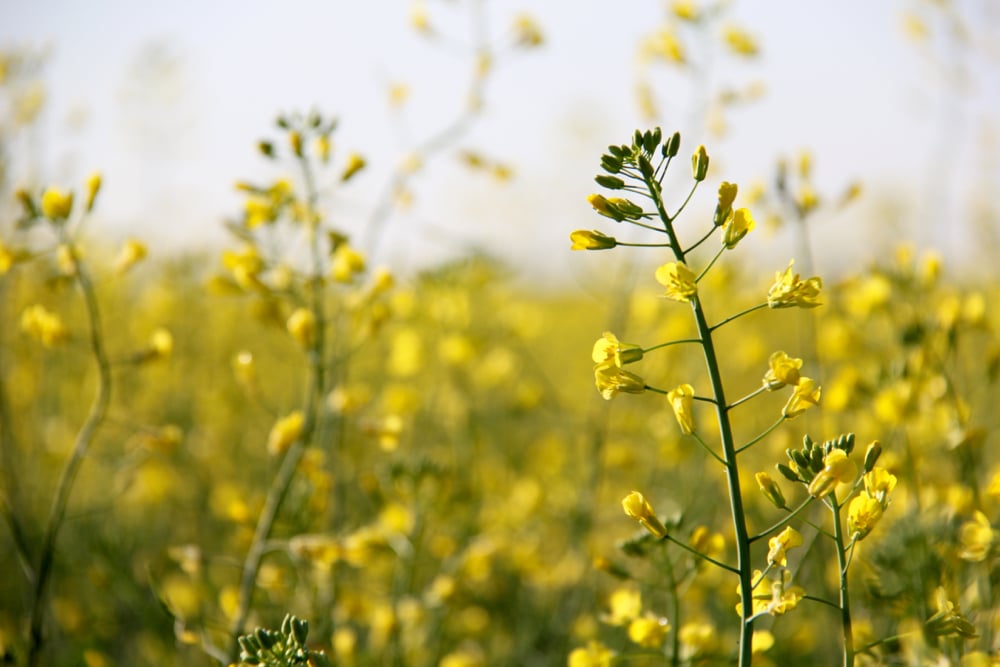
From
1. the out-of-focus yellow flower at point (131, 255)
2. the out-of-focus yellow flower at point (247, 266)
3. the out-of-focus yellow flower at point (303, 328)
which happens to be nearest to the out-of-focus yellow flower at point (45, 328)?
the out-of-focus yellow flower at point (131, 255)

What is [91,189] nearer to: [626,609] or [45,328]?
[45,328]

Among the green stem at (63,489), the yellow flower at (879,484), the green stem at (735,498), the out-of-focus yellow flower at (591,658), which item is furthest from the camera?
the green stem at (63,489)

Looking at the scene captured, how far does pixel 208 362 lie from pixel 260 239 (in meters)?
3.59

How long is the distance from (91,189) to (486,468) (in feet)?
9.48

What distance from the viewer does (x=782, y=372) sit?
1.16 meters

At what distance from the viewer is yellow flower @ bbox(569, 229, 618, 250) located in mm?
1234

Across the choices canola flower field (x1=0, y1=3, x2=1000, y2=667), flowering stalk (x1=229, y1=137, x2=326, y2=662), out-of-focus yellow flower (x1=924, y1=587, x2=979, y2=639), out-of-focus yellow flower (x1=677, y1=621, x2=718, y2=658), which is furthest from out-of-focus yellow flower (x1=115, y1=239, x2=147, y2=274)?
out-of-focus yellow flower (x1=924, y1=587, x2=979, y2=639)

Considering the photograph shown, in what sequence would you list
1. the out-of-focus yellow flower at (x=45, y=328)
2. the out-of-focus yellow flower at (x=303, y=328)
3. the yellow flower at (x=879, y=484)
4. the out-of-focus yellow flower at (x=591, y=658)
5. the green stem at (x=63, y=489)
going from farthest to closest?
the out-of-focus yellow flower at (x=45, y=328), the out-of-focus yellow flower at (x=303, y=328), the green stem at (x=63, y=489), the out-of-focus yellow flower at (x=591, y=658), the yellow flower at (x=879, y=484)

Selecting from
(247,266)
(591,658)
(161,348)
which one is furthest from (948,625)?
(161,348)

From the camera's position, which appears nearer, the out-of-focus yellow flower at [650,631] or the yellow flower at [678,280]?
the yellow flower at [678,280]

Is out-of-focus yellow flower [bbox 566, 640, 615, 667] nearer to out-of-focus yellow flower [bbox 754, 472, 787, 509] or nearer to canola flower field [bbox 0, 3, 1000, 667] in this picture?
canola flower field [bbox 0, 3, 1000, 667]

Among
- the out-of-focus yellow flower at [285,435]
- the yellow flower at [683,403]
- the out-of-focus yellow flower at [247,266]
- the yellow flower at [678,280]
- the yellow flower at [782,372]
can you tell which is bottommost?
the yellow flower at [683,403]

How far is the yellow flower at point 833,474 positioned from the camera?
112 centimetres

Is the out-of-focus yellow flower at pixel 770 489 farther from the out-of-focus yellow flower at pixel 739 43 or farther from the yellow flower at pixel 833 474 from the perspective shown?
the out-of-focus yellow flower at pixel 739 43
